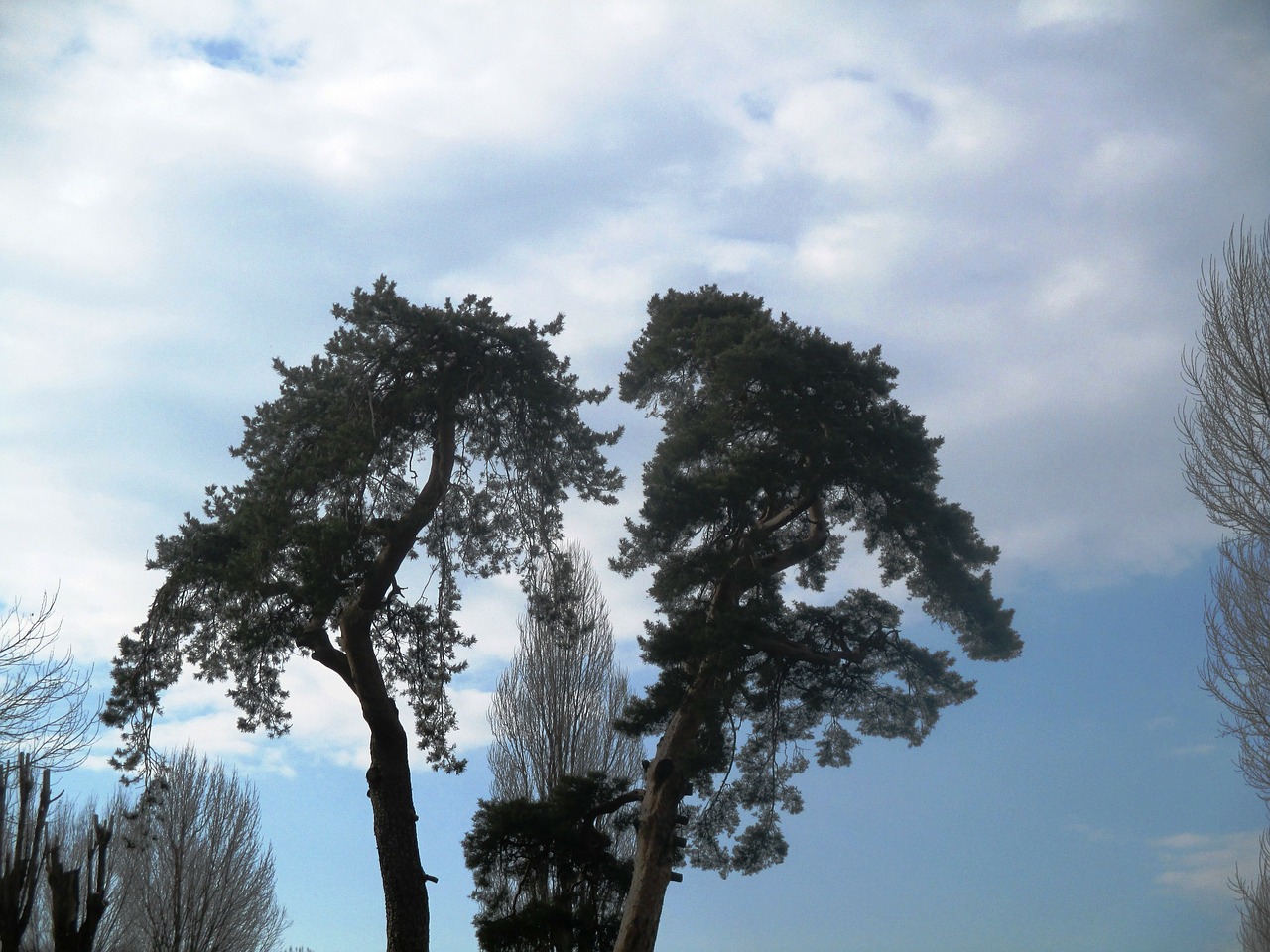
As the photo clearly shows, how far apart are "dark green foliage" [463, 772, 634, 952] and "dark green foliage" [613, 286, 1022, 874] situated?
127 centimetres

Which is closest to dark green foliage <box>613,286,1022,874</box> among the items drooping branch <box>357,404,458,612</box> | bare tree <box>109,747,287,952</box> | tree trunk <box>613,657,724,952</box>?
tree trunk <box>613,657,724,952</box>

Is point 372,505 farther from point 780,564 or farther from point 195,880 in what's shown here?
point 195,880

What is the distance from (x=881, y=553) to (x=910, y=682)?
1778 millimetres

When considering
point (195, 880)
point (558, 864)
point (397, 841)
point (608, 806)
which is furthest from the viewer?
point (195, 880)

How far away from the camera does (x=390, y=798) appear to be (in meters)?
11.6

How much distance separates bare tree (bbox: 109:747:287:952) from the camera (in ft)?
60.8

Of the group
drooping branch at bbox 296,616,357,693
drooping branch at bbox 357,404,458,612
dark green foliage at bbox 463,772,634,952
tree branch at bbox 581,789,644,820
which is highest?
drooping branch at bbox 357,404,458,612

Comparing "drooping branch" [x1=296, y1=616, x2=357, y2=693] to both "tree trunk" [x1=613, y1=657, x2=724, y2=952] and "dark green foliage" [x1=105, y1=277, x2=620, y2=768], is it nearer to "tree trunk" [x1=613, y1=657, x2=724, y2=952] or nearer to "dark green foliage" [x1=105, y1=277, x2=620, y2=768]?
"dark green foliage" [x1=105, y1=277, x2=620, y2=768]

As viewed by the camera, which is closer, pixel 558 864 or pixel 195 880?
pixel 558 864

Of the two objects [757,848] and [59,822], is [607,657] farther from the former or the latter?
[59,822]

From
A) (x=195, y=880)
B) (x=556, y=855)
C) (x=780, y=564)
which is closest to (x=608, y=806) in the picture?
(x=556, y=855)

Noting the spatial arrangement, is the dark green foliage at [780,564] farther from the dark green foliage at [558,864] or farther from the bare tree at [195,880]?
the bare tree at [195,880]

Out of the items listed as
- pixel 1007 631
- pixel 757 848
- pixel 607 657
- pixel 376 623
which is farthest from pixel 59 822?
pixel 1007 631

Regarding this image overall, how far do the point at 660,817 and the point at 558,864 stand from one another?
6.08 feet
